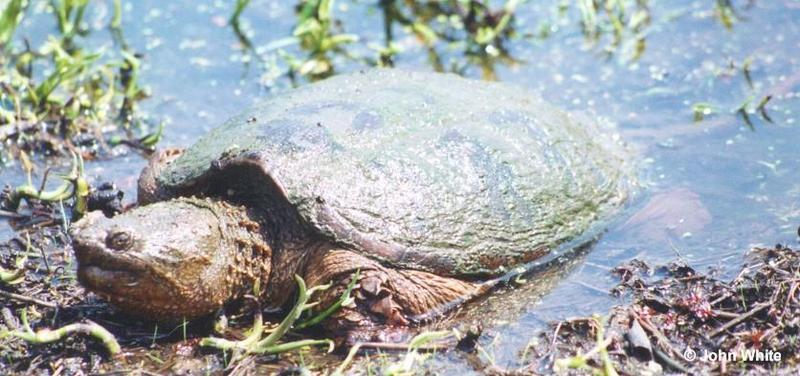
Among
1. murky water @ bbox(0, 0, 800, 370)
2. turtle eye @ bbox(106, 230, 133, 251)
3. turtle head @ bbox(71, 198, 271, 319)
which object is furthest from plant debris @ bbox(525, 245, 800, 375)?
turtle eye @ bbox(106, 230, 133, 251)

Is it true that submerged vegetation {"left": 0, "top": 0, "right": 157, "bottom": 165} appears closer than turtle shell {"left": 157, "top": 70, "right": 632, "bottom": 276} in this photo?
No

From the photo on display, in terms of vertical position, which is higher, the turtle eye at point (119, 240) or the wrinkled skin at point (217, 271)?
the turtle eye at point (119, 240)

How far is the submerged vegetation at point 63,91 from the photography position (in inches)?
257

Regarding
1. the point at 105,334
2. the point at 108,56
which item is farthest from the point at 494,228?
the point at 108,56

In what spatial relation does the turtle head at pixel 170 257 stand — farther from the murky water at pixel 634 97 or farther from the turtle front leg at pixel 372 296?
the murky water at pixel 634 97

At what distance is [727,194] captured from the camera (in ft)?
19.4

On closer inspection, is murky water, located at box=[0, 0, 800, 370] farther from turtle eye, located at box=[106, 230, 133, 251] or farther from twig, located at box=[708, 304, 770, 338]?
turtle eye, located at box=[106, 230, 133, 251]

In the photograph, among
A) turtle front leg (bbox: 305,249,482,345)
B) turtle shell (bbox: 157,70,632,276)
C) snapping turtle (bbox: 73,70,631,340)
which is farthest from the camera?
turtle shell (bbox: 157,70,632,276)

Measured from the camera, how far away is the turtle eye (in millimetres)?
4184

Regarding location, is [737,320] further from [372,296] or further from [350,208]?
[350,208]

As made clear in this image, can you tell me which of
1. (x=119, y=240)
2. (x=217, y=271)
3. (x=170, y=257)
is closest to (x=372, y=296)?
(x=217, y=271)

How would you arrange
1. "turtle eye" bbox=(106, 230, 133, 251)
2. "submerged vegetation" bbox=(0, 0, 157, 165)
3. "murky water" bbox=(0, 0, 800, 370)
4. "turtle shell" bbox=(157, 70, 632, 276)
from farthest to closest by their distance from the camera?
"submerged vegetation" bbox=(0, 0, 157, 165), "murky water" bbox=(0, 0, 800, 370), "turtle shell" bbox=(157, 70, 632, 276), "turtle eye" bbox=(106, 230, 133, 251)

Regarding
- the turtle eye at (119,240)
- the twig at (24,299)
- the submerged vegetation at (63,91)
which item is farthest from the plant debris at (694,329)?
the submerged vegetation at (63,91)

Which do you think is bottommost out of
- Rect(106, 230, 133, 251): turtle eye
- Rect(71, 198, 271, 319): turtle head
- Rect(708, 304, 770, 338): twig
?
Rect(708, 304, 770, 338): twig
